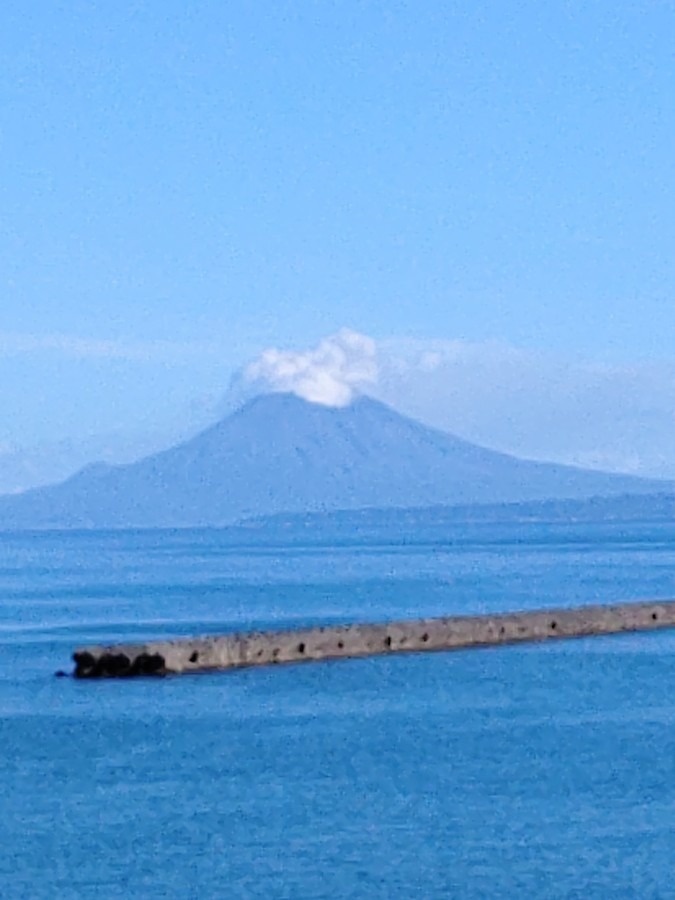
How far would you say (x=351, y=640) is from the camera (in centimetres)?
3956

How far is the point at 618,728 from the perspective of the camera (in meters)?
31.8

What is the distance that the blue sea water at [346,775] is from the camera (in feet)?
66.3

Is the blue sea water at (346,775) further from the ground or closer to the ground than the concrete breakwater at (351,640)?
closer to the ground

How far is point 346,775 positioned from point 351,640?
509 inches

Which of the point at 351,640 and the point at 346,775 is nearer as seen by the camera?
the point at 346,775

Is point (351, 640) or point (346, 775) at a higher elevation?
point (351, 640)

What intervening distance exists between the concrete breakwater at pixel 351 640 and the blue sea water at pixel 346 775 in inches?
14.7

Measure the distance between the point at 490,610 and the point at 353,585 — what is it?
19.8 metres

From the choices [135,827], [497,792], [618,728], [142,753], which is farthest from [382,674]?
[135,827]

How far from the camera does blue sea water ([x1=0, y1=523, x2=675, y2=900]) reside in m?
20.2

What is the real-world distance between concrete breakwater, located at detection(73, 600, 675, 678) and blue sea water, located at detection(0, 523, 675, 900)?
37cm

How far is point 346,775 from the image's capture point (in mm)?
26656

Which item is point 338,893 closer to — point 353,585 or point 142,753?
point 142,753

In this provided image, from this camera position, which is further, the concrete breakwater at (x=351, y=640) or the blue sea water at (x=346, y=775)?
the concrete breakwater at (x=351, y=640)
